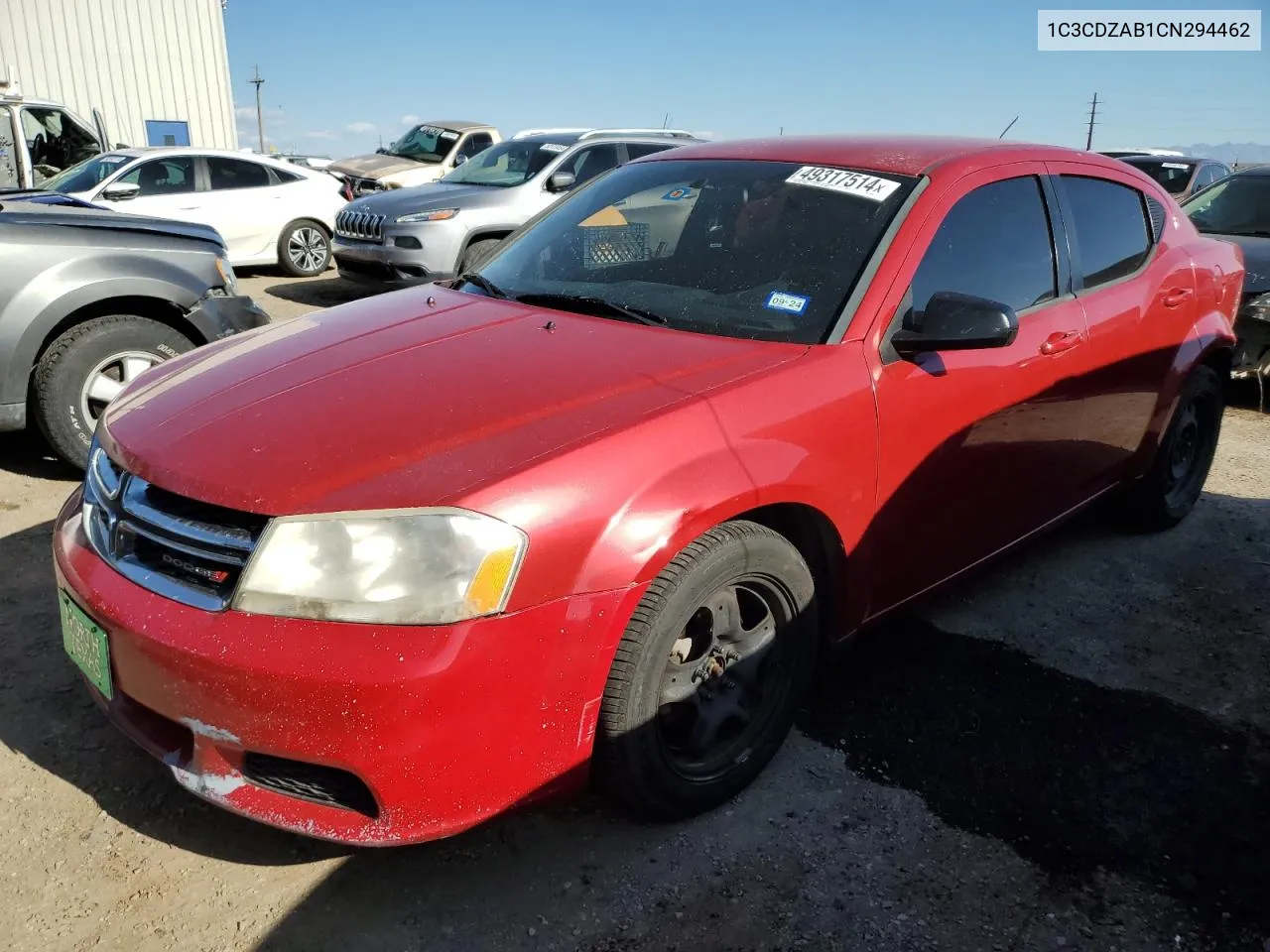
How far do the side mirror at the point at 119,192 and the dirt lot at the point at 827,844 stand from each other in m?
7.05

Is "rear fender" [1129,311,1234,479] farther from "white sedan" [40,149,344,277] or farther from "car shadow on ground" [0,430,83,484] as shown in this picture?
"white sedan" [40,149,344,277]

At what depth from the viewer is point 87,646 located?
2270 mm

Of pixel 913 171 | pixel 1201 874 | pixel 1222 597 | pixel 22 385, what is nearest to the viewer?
pixel 1201 874

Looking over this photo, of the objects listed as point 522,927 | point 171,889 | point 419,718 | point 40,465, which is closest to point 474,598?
point 419,718

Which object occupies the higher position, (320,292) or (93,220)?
(93,220)

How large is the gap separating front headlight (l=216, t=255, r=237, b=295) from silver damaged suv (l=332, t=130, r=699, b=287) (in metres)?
3.56

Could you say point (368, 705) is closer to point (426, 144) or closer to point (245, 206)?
point (245, 206)

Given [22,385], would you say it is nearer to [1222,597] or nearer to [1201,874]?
[1201,874]

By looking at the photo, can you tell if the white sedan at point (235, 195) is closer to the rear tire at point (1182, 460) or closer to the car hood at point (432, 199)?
the car hood at point (432, 199)

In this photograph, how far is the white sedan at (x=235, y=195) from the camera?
1021 centimetres

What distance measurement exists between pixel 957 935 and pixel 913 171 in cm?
212

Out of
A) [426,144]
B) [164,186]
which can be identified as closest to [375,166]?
[426,144]

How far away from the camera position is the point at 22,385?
14.5 ft

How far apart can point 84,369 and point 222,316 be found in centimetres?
65
